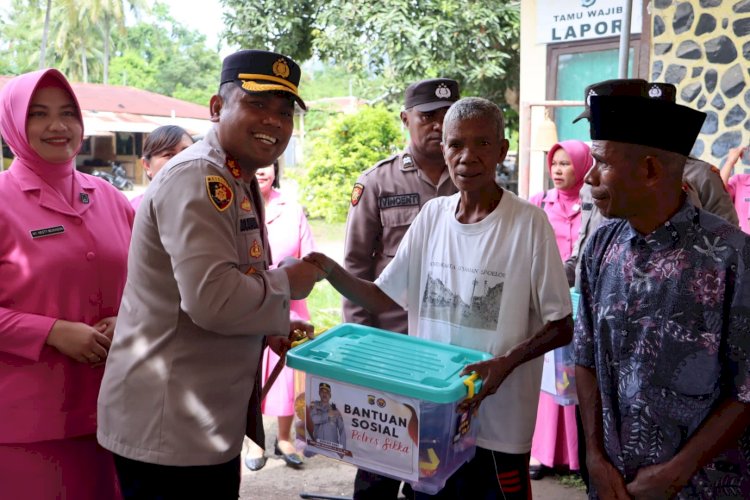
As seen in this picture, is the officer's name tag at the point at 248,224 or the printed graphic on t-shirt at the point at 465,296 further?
the printed graphic on t-shirt at the point at 465,296

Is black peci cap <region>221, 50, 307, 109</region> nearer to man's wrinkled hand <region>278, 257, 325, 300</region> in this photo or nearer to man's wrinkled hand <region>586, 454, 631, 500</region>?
man's wrinkled hand <region>278, 257, 325, 300</region>

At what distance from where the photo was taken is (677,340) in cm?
182

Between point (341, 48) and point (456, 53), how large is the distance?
2265 mm

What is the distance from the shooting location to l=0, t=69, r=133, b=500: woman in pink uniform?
8.14ft

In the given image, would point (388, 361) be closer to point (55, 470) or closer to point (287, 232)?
point (55, 470)

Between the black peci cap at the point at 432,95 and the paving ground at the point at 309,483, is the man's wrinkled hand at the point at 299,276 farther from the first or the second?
the paving ground at the point at 309,483

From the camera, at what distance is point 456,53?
40.6 ft

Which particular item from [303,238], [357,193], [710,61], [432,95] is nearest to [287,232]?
[303,238]

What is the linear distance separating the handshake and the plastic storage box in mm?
187

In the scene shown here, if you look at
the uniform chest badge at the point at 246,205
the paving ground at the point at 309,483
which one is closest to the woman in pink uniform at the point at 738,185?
the paving ground at the point at 309,483

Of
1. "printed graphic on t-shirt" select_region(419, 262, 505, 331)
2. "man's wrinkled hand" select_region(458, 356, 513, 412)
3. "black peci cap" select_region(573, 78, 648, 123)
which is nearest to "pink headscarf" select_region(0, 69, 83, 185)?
"printed graphic on t-shirt" select_region(419, 262, 505, 331)

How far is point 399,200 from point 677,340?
5.81 feet

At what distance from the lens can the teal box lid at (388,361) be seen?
2006 millimetres

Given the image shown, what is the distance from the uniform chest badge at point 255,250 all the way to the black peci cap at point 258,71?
18.8 inches
